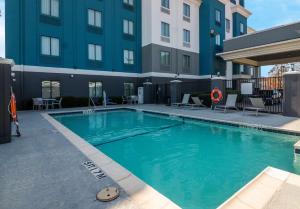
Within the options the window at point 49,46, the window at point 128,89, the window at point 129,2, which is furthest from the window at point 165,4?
the window at point 49,46

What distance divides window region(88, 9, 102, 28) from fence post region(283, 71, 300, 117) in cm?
→ 1593

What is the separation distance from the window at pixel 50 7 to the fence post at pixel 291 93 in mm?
17051

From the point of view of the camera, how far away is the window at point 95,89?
18625 millimetres

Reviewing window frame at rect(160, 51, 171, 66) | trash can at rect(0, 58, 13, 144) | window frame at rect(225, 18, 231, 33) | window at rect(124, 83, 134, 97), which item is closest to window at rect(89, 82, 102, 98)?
window at rect(124, 83, 134, 97)

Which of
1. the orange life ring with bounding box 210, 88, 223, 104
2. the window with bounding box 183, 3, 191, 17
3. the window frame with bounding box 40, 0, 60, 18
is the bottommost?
the orange life ring with bounding box 210, 88, 223, 104

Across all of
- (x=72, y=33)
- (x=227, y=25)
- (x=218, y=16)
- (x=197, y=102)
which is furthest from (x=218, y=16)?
(x=72, y=33)

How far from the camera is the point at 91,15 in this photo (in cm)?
1848

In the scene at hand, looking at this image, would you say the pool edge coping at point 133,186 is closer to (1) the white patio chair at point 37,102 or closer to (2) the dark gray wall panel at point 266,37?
(1) the white patio chair at point 37,102

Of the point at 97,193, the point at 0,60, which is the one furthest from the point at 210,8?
the point at 97,193

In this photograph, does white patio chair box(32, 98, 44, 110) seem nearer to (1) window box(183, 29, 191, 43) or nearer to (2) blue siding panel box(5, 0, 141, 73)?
(2) blue siding panel box(5, 0, 141, 73)

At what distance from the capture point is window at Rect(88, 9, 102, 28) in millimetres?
18406

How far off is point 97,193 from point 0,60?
15.0ft

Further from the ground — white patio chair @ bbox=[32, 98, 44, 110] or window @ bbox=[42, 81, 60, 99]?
window @ bbox=[42, 81, 60, 99]

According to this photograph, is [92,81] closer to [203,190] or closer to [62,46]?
[62,46]
